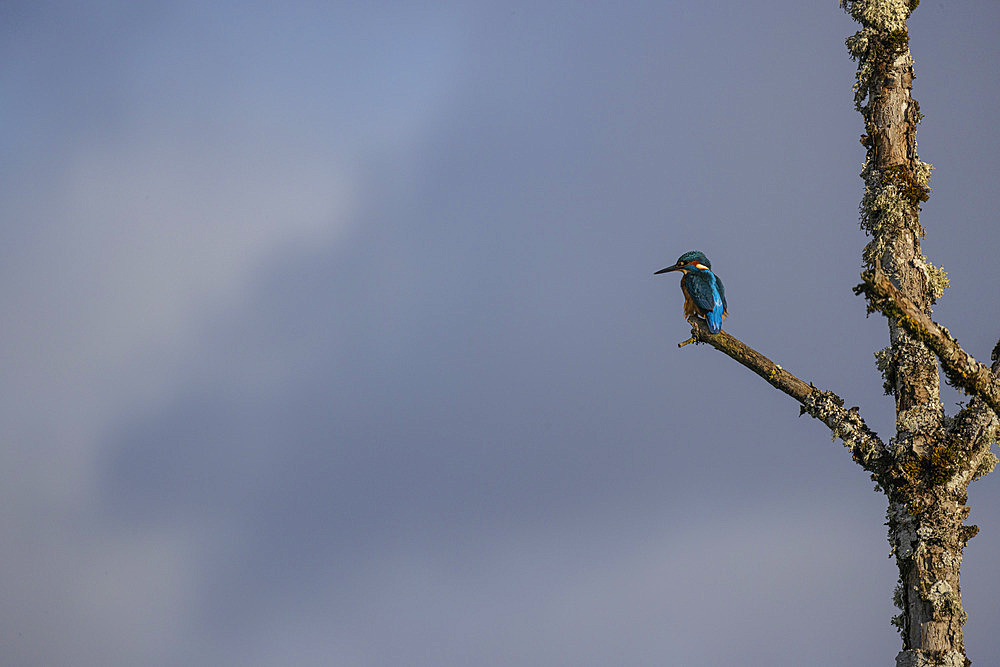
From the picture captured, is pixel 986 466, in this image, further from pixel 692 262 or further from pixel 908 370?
pixel 692 262

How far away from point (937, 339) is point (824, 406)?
916 mm

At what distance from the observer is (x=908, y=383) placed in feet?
20.8

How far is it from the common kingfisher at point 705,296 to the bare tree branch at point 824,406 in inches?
9.6

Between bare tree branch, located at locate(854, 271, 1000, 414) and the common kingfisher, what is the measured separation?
1.17 metres

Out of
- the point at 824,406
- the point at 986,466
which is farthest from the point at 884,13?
the point at 986,466

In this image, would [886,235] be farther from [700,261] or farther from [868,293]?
[700,261]

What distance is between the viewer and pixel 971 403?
618 cm

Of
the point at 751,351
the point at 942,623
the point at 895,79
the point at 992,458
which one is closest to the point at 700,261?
the point at 751,351

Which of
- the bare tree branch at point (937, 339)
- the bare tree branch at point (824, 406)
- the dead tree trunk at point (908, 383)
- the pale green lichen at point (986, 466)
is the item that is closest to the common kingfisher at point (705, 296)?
the dead tree trunk at point (908, 383)

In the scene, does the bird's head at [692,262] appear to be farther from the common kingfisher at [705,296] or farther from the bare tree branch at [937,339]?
the bare tree branch at [937,339]

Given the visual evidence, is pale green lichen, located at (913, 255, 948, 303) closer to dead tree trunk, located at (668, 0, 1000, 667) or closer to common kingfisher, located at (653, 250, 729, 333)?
dead tree trunk, located at (668, 0, 1000, 667)

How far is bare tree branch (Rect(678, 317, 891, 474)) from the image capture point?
6355 mm

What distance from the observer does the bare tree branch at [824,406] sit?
6.36 metres


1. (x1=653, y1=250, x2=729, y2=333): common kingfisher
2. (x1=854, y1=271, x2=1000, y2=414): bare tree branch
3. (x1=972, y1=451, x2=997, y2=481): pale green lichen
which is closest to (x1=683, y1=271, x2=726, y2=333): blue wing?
(x1=653, y1=250, x2=729, y2=333): common kingfisher
